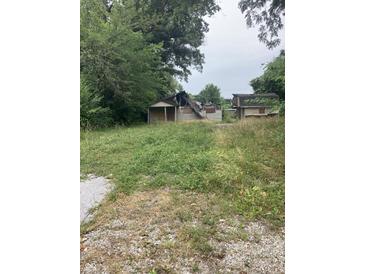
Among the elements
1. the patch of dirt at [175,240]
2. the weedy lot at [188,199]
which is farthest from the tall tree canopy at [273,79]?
the patch of dirt at [175,240]

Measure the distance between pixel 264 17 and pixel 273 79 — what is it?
32 centimetres

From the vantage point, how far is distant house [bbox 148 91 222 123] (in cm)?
135

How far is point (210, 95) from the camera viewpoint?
1302mm

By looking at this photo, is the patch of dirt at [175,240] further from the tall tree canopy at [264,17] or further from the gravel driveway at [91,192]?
the tall tree canopy at [264,17]

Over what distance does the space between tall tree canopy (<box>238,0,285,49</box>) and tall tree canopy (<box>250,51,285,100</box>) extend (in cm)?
9

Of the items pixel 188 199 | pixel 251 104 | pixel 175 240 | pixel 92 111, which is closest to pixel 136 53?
pixel 92 111

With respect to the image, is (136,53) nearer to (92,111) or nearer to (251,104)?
(92,111)

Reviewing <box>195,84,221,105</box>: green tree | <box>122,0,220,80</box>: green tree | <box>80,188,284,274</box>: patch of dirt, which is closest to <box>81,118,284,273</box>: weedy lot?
<box>80,188,284,274</box>: patch of dirt

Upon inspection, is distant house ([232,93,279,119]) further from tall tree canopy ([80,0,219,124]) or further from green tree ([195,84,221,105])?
tall tree canopy ([80,0,219,124])

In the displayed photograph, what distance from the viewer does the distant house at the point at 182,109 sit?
135cm

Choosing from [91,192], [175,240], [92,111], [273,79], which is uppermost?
[273,79]

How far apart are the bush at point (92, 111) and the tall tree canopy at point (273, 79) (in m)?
0.78
